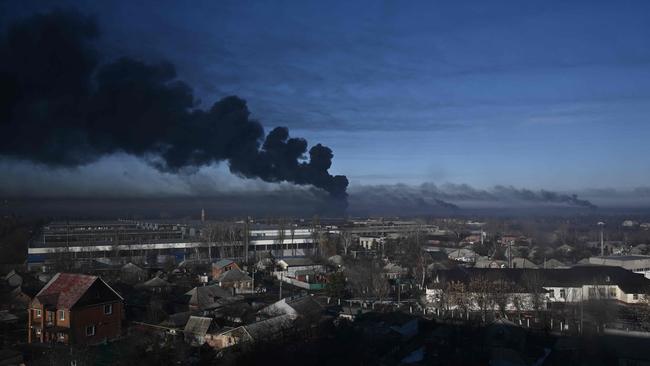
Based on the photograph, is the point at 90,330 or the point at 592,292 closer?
the point at 90,330

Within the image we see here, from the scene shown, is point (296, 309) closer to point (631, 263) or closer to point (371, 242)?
point (631, 263)

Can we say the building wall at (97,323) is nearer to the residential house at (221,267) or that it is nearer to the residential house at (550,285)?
the residential house at (550,285)

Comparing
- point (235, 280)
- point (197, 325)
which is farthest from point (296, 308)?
point (235, 280)

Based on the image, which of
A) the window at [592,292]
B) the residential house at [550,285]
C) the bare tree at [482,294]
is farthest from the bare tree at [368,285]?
the window at [592,292]

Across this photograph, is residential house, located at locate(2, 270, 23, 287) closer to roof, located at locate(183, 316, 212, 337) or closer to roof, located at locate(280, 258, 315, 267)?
roof, located at locate(183, 316, 212, 337)

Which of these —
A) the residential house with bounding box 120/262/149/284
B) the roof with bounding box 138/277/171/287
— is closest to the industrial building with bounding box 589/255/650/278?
the roof with bounding box 138/277/171/287

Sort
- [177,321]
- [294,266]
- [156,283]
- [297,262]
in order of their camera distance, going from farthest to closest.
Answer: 1. [297,262]
2. [294,266]
3. [156,283]
4. [177,321]

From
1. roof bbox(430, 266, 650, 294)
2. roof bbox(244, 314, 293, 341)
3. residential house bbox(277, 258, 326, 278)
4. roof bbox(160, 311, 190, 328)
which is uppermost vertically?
roof bbox(430, 266, 650, 294)

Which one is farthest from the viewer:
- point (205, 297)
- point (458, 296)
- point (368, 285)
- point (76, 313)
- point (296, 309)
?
point (368, 285)
